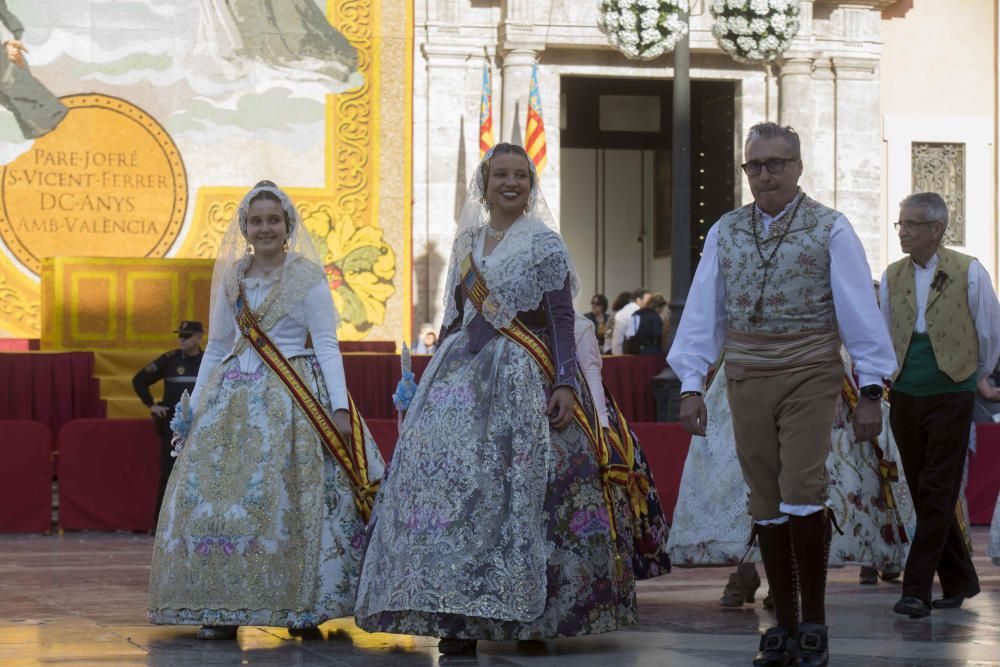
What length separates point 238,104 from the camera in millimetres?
16531

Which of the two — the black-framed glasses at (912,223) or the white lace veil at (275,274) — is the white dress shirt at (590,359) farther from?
the black-framed glasses at (912,223)

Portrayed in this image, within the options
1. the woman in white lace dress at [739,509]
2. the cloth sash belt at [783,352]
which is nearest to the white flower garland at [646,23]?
the woman in white lace dress at [739,509]

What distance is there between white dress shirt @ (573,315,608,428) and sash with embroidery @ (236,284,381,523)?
2.92 ft

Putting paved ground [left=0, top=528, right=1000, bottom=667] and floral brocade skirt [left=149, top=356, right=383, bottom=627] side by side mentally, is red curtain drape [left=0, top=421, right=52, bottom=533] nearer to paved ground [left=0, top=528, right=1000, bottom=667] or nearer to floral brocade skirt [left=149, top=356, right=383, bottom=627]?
paved ground [left=0, top=528, right=1000, bottom=667]

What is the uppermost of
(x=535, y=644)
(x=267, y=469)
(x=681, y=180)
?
(x=681, y=180)

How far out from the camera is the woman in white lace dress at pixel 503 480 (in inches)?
193

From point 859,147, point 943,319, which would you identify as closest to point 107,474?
point 943,319

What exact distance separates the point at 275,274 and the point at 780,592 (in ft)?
6.84

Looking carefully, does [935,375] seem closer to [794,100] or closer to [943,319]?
[943,319]

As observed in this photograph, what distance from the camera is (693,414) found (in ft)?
15.7

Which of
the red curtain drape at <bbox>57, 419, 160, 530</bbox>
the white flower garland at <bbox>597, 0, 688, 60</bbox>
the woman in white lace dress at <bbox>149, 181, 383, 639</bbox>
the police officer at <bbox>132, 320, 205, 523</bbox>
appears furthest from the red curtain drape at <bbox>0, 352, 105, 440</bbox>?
the woman in white lace dress at <bbox>149, 181, 383, 639</bbox>

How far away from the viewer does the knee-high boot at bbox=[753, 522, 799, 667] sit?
15.5 ft

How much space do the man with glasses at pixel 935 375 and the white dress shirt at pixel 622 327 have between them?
354 inches

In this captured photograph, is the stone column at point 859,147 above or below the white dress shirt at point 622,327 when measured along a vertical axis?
above
